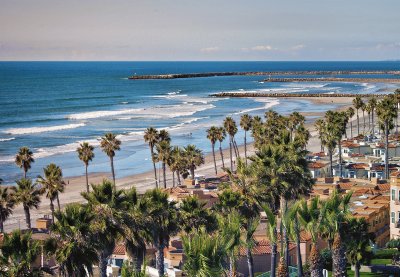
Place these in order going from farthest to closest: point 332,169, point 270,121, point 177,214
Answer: point 270,121 → point 332,169 → point 177,214

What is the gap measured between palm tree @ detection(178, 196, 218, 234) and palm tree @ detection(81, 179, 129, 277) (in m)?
4.34

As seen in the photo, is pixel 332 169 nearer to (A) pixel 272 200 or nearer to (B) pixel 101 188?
(A) pixel 272 200

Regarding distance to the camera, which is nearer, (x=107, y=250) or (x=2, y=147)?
(x=107, y=250)

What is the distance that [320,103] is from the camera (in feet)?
599

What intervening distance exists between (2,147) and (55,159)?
16.5m

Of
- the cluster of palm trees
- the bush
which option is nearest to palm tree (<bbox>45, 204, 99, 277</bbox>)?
the bush

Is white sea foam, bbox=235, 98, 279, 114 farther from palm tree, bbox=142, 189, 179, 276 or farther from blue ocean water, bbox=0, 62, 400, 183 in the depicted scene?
palm tree, bbox=142, 189, 179, 276

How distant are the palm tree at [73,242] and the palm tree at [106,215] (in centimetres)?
110

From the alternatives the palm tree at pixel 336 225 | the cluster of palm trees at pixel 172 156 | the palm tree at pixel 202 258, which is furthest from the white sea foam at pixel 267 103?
the palm tree at pixel 202 258

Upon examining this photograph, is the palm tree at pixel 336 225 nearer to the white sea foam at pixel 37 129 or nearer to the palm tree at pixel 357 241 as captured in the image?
the palm tree at pixel 357 241

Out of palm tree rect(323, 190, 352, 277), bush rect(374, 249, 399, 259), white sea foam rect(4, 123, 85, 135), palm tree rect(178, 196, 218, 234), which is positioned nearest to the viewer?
palm tree rect(323, 190, 352, 277)

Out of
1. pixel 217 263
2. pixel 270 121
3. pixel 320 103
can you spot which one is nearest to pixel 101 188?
pixel 217 263

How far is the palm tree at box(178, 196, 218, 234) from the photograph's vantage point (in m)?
32.5

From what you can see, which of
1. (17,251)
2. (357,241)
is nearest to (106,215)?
(17,251)
